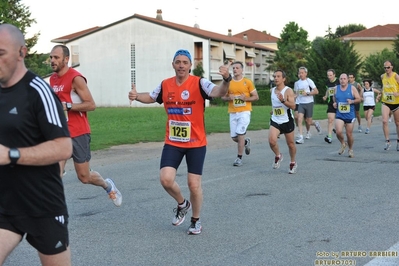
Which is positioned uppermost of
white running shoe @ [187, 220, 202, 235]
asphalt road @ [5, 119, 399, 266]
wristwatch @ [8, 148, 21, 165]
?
wristwatch @ [8, 148, 21, 165]

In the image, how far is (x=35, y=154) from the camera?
379cm

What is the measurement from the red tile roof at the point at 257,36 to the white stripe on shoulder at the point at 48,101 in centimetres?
12858

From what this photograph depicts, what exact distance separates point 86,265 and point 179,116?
7.21 feet

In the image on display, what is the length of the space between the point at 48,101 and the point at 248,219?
4660 mm

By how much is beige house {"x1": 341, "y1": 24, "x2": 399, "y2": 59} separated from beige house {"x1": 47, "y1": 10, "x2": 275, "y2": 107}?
86.5 feet

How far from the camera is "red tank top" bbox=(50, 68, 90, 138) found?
8.25 metres

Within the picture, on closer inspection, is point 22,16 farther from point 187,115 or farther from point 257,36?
point 257,36

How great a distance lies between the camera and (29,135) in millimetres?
3955

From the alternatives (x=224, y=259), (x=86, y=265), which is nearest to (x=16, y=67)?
(x=86, y=265)

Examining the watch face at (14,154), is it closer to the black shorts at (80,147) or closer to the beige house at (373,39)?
the black shorts at (80,147)

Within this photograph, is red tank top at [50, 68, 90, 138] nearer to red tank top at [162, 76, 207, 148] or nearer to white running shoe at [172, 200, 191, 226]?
red tank top at [162, 76, 207, 148]

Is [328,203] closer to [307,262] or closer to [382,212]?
[382,212]

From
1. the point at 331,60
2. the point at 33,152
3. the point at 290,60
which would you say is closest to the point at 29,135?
the point at 33,152

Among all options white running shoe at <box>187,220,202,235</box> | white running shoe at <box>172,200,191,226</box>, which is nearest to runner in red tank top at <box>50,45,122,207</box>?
white running shoe at <box>172,200,191,226</box>
